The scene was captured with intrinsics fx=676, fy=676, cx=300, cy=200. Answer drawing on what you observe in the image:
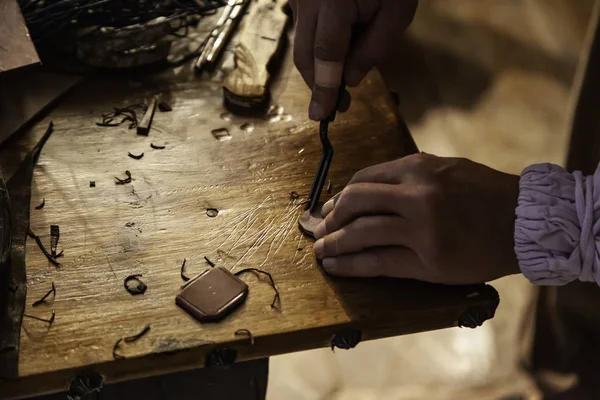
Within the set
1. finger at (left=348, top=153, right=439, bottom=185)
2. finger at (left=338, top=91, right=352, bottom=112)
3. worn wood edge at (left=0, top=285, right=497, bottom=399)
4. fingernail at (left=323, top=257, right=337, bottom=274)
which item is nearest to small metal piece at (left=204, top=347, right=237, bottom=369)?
worn wood edge at (left=0, top=285, right=497, bottom=399)

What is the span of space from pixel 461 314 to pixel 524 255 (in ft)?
0.29

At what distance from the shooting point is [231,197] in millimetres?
776

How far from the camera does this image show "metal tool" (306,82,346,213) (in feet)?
2.55

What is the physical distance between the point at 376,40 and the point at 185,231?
0.32 metres

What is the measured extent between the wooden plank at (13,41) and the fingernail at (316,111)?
1.08 ft

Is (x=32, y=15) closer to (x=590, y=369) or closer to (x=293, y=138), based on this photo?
(x=293, y=138)

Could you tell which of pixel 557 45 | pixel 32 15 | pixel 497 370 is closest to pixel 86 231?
pixel 32 15

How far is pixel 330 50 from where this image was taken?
0.78m

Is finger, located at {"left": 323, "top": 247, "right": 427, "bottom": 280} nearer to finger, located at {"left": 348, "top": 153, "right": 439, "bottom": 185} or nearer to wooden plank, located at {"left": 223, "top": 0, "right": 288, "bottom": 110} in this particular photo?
finger, located at {"left": 348, "top": 153, "right": 439, "bottom": 185}

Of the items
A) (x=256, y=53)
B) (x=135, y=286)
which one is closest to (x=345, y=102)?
(x=256, y=53)

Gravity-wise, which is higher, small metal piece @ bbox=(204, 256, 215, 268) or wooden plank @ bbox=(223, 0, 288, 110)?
wooden plank @ bbox=(223, 0, 288, 110)

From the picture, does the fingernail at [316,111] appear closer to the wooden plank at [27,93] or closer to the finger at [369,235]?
the finger at [369,235]

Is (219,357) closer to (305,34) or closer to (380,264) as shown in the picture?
(380,264)

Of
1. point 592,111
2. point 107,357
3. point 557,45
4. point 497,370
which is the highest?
point 107,357
